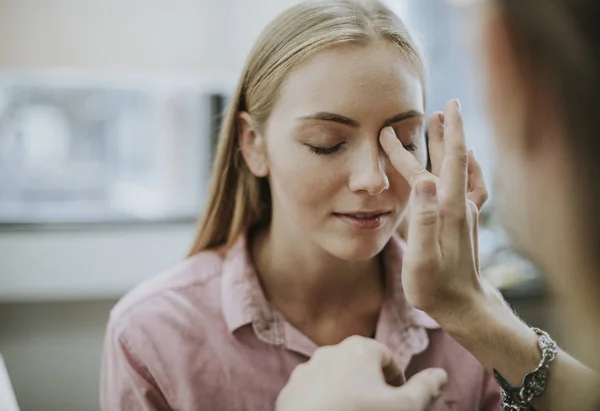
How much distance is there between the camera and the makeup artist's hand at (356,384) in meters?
0.79

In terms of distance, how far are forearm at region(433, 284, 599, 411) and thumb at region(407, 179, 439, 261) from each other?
12 centimetres

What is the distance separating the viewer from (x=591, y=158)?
0.58 m

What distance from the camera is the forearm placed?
0.90 metres

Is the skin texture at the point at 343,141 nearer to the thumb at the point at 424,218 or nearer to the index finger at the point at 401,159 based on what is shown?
the index finger at the point at 401,159

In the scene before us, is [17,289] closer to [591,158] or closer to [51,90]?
[51,90]

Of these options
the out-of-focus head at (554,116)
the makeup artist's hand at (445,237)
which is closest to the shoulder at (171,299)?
the makeup artist's hand at (445,237)

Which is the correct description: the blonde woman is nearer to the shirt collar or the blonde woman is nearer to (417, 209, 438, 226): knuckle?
the shirt collar

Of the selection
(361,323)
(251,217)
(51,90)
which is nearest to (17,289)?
(51,90)

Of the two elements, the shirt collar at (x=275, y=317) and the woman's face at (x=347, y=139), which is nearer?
the woman's face at (x=347, y=139)

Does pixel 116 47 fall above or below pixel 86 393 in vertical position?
above

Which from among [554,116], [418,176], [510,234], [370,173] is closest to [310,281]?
[370,173]

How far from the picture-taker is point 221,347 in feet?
3.84

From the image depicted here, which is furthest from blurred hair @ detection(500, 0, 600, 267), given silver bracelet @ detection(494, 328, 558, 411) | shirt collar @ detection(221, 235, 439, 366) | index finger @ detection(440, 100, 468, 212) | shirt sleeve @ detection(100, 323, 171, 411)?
shirt sleeve @ detection(100, 323, 171, 411)

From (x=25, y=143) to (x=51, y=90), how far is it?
235 mm
